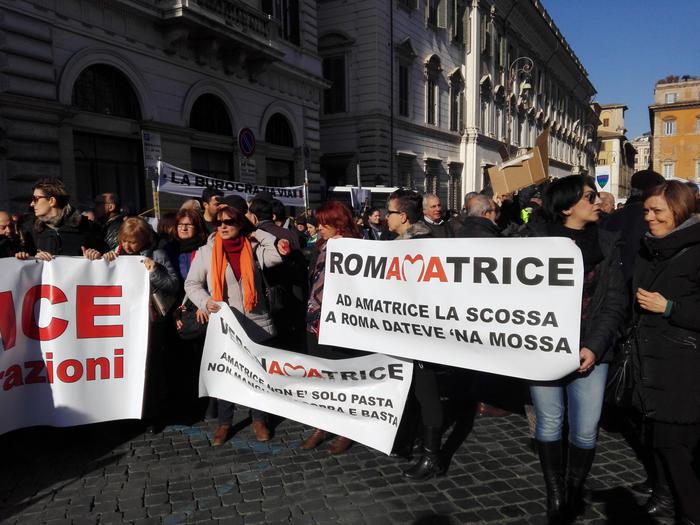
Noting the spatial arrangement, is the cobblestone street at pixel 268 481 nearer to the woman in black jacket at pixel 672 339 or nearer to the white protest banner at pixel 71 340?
the white protest banner at pixel 71 340

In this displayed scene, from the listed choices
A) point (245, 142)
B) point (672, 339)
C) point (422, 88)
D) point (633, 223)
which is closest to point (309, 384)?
point (672, 339)

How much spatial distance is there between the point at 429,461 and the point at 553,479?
30.3 inches

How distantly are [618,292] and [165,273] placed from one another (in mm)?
3028

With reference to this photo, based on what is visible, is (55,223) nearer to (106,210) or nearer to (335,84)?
(106,210)

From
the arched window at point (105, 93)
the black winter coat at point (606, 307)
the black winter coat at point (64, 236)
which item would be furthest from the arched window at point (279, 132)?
the black winter coat at point (606, 307)

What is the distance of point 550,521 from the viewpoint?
281cm

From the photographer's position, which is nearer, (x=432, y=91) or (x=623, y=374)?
(x=623, y=374)

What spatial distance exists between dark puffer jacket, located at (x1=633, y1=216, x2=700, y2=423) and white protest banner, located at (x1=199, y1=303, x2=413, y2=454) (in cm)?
129

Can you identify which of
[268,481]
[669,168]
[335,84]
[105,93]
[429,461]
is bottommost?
[268,481]

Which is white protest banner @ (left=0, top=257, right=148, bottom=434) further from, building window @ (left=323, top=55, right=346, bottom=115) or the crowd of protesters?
building window @ (left=323, top=55, right=346, bottom=115)

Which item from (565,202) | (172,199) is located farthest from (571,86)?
(565,202)

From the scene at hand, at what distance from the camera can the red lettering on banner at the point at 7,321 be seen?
3422mm

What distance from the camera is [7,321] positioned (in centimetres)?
345

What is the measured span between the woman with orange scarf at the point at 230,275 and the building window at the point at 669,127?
78518 millimetres
